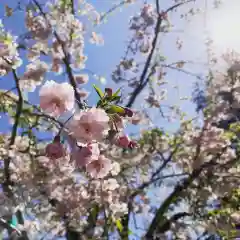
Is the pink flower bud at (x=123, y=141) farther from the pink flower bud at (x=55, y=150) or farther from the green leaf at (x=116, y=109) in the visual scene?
the pink flower bud at (x=55, y=150)

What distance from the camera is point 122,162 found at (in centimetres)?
479

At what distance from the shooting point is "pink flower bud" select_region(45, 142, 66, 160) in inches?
61.9

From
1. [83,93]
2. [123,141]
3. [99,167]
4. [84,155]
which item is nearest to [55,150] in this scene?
[84,155]

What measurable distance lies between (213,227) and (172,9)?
3091 millimetres

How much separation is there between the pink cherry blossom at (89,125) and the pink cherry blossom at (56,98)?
0.10 metres

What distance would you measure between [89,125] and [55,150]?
0.20 m

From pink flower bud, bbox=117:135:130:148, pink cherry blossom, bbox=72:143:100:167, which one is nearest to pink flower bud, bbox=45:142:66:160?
pink cherry blossom, bbox=72:143:100:167

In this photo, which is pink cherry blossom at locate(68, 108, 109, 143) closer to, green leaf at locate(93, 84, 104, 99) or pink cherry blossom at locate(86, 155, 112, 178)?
green leaf at locate(93, 84, 104, 99)

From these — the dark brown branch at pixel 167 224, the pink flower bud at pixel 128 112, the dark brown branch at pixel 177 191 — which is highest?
the dark brown branch at pixel 177 191

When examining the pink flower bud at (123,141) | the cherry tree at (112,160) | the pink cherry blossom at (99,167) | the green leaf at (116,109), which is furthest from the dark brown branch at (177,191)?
the green leaf at (116,109)

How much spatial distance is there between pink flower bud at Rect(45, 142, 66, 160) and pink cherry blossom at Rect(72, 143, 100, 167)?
5cm

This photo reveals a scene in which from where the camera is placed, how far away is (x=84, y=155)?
61.6 inches

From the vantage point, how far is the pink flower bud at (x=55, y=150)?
1.57 meters

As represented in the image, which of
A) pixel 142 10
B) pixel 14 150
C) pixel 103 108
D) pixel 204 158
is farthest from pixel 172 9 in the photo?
pixel 103 108
